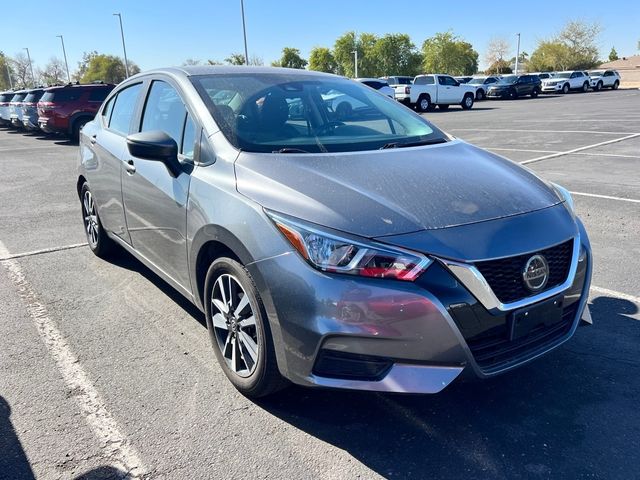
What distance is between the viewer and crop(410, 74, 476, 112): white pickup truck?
28859 millimetres

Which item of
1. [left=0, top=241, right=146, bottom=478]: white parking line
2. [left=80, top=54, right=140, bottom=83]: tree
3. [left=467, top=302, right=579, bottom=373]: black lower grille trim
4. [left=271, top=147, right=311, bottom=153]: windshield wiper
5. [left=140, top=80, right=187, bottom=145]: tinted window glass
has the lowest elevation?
[left=0, top=241, right=146, bottom=478]: white parking line

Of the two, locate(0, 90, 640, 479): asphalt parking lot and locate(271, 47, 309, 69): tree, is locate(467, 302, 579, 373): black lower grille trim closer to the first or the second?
locate(0, 90, 640, 479): asphalt parking lot

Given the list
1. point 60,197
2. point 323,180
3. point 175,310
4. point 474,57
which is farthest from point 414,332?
point 474,57

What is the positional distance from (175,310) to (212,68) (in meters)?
1.81

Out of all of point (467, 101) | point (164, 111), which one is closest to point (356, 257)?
point (164, 111)

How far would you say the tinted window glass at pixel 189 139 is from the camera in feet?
10.7

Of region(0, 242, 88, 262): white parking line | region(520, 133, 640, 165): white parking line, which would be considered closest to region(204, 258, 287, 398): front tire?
region(0, 242, 88, 262): white parking line

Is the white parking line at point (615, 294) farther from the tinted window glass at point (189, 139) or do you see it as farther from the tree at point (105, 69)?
the tree at point (105, 69)

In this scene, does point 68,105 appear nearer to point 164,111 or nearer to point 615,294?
point 164,111

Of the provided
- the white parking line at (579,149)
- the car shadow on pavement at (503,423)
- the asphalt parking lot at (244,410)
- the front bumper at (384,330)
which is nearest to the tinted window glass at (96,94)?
the white parking line at (579,149)

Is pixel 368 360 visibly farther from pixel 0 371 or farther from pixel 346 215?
pixel 0 371

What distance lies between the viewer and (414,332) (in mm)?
2268

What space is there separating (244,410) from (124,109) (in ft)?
9.45

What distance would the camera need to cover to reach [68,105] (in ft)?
58.9
